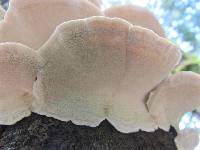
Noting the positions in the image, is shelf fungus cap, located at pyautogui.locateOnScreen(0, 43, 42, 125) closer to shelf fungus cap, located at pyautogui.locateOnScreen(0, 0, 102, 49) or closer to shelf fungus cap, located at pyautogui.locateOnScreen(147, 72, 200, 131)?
shelf fungus cap, located at pyautogui.locateOnScreen(0, 0, 102, 49)

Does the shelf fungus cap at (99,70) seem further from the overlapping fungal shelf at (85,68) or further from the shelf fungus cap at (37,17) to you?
the shelf fungus cap at (37,17)

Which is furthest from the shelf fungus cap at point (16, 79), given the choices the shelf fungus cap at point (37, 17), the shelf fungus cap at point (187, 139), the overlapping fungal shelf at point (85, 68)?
the shelf fungus cap at point (187, 139)

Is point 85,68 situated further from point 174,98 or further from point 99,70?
point 174,98

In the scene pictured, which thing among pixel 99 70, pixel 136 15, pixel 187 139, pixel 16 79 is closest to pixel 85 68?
pixel 99 70

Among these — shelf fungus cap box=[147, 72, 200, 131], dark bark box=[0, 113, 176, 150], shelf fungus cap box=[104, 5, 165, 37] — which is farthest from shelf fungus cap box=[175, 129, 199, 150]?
shelf fungus cap box=[104, 5, 165, 37]

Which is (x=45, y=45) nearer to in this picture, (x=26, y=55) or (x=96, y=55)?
(x=26, y=55)

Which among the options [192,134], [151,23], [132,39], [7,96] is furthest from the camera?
[192,134]

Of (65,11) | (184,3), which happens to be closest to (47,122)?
(65,11)
